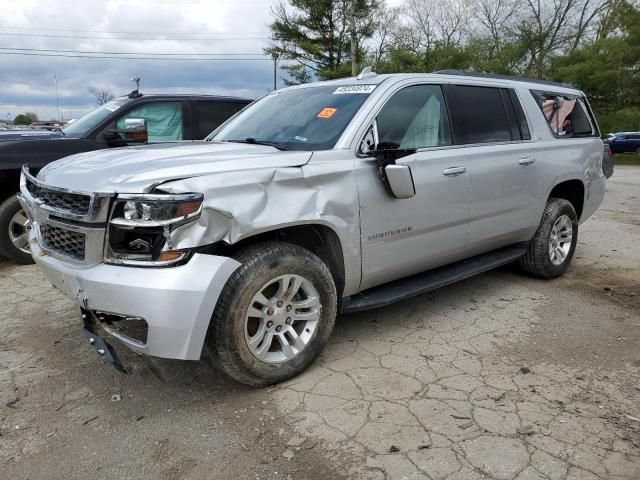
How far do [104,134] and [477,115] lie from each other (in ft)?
12.6

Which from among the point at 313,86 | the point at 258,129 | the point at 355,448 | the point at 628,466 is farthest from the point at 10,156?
the point at 628,466

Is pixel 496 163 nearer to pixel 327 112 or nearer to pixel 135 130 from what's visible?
pixel 327 112

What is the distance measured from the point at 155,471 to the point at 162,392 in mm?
731

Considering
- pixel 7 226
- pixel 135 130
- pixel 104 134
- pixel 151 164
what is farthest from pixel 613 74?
pixel 151 164

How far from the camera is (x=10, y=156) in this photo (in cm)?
529

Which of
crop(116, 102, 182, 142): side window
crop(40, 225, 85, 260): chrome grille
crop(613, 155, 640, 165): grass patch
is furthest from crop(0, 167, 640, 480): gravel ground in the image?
crop(613, 155, 640, 165): grass patch

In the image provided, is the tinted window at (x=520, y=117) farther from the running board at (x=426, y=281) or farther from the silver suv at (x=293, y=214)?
the running board at (x=426, y=281)

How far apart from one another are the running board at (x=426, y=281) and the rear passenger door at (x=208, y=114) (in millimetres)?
3583

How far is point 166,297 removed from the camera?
2570 mm

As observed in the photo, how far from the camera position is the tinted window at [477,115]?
13.7ft

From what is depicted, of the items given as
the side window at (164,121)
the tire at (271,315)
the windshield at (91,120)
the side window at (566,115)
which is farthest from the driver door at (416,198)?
the windshield at (91,120)

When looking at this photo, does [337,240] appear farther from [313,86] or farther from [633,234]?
[633,234]

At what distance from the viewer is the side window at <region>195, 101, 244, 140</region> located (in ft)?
21.3

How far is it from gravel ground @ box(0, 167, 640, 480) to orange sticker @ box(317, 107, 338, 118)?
1.59 meters
